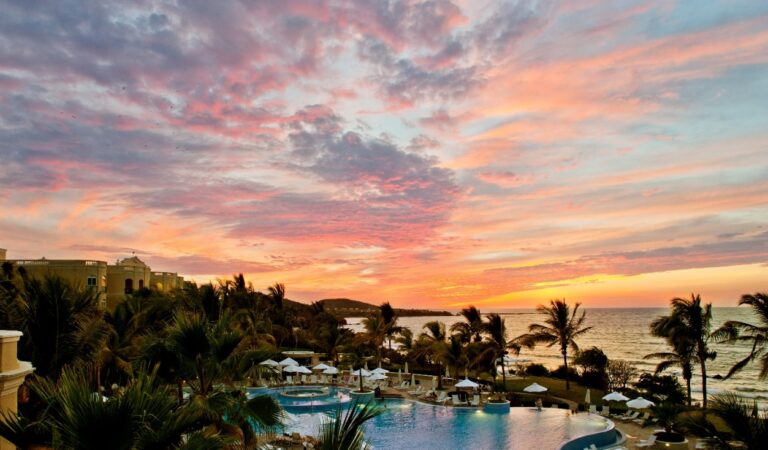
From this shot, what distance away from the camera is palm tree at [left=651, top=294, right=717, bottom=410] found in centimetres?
2408

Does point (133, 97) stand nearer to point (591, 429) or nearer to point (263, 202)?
point (263, 202)

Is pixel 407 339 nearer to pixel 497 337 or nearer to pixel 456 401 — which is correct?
pixel 497 337

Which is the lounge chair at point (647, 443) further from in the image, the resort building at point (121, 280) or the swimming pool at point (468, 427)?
the resort building at point (121, 280)

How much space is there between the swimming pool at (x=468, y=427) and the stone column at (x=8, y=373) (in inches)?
472

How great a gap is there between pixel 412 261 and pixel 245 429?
34.5 meters

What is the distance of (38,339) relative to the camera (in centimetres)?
1002

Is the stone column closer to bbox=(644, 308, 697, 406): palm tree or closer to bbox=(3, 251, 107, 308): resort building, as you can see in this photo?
bbox=(644, 308, 697, 406): palm tree

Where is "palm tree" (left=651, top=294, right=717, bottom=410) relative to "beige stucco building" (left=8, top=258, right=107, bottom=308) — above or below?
below

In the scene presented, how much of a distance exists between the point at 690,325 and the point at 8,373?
25.9 m

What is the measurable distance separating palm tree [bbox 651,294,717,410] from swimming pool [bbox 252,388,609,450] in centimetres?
552

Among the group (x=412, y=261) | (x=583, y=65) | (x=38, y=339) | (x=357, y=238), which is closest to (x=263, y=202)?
(x=357, y=238)

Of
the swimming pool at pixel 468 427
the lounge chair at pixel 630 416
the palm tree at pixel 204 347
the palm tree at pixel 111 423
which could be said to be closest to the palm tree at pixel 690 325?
the lounge chair at pixel 630 416

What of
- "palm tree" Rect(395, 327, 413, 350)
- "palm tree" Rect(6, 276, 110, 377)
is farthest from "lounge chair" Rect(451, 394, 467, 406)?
"palm tree" Rect(6, 276, 110, 377)

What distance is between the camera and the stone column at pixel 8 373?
710 centimetres
